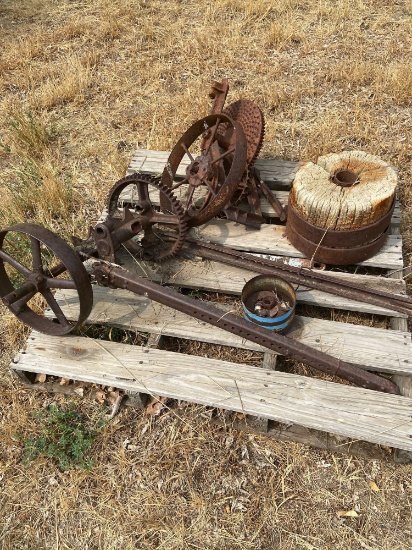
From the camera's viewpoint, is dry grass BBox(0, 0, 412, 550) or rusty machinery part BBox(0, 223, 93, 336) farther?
rusty machinery part BBox(0, 223, 93, 336)

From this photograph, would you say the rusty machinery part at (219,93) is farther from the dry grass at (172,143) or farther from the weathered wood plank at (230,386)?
the weathered wood plank at (230,386)

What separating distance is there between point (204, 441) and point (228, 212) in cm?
171

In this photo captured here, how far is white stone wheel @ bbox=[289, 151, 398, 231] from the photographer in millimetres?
3178

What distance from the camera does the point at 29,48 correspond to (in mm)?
6605

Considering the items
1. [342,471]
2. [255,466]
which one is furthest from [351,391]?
[255,466]

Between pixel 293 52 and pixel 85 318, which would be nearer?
pixel 85 318

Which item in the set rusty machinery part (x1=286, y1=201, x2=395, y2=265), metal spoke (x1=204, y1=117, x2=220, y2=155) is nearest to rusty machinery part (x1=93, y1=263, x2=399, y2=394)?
rusty machinery part (x1=286, y1=201, x2=395, y2=265)

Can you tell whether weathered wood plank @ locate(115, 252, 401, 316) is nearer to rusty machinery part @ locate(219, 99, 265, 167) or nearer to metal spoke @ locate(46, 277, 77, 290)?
metal spoke @ locate(46, 277, 77, 290)

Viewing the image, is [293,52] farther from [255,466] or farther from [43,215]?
[255,466]

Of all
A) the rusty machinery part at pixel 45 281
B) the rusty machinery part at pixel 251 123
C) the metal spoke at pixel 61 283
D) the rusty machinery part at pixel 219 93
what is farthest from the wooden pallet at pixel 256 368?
the rusty machinery part at pixel 219 93

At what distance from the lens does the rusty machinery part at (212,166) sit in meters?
3.32

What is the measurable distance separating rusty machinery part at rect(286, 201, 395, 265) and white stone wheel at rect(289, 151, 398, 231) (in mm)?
37

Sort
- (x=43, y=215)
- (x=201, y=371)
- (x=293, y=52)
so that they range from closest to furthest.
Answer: (x=201, y=371)
(x=43, y=215)
(x=293, y=52)

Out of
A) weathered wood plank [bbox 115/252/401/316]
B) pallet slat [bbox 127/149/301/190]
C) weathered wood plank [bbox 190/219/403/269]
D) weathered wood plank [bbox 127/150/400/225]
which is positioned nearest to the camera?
weathered wood plank [bbox 115/252/401/316]
